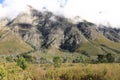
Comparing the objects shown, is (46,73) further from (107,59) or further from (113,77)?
(107,59)

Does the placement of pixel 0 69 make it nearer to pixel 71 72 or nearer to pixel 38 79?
pixel 38 79

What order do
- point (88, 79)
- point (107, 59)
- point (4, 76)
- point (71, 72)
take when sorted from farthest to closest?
point (107, 59) → point (71, 72) → point (88, 79) → point (4, 76)

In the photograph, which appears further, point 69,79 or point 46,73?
point 46,73

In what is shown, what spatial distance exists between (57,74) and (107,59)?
11554 centimetres

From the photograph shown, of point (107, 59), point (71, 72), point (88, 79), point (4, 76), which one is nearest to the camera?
point (4, 76)

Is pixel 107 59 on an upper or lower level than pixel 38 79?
lower

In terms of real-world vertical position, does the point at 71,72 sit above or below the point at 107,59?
above

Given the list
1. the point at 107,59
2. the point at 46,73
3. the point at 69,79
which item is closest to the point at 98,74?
→ the point at 69,79

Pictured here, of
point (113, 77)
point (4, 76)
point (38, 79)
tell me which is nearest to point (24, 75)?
point (38, 79)

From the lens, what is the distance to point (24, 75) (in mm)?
21719

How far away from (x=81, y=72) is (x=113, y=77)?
9.21 feet

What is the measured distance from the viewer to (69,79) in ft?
69.2

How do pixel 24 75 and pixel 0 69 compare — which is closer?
pixel 0 69

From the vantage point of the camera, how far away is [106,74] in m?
19.9
